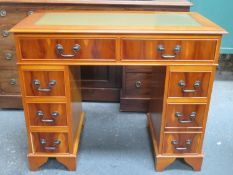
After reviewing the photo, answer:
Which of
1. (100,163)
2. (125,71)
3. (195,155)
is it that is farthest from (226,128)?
(100,163)

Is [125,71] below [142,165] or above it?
above

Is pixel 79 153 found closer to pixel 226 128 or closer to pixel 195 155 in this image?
pixel 195 155

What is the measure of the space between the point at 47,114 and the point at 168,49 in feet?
2.33

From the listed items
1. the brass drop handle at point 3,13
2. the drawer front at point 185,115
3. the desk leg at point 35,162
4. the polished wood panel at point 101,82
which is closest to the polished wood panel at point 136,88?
the polished wood panel at point 101,82

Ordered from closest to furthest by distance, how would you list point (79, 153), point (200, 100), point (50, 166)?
point (200, 100), point (50, 166), point (79, 153)

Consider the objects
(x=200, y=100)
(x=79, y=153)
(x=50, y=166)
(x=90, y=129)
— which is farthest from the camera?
(x=90, y=129)

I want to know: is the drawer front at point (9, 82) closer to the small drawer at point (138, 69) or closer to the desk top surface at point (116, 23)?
the desk top surface at point (116, 23)

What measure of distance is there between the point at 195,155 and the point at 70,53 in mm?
897

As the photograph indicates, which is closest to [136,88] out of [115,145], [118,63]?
[115,145]

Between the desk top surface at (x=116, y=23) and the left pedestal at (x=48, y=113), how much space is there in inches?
7.8

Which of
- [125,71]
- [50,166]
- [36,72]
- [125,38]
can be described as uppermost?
[125,38]

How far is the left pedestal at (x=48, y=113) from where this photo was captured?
4.46 ft

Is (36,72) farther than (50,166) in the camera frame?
No

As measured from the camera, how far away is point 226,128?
6.52 feet
